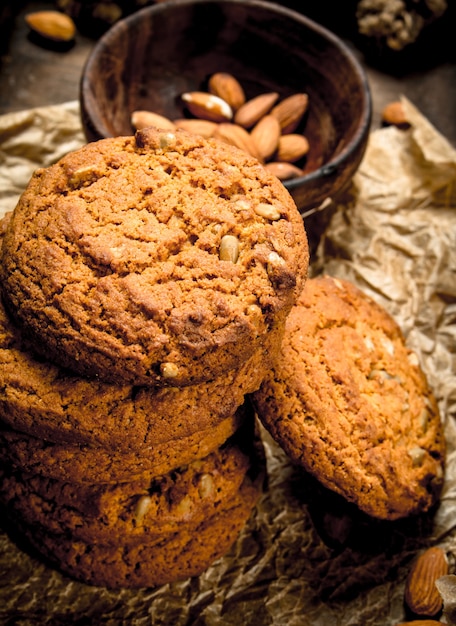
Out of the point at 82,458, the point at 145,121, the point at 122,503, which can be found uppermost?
the point at 145,121

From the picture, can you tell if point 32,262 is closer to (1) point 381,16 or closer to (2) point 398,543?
(2) point 398,543

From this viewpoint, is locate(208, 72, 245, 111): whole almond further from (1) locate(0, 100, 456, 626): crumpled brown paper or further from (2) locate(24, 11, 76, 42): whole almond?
(2) locate(24, 11, 76, 42): whole almond

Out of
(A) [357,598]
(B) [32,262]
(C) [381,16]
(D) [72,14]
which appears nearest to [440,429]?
(A) [357,598]

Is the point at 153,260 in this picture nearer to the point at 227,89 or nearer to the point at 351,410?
the point at 351,410

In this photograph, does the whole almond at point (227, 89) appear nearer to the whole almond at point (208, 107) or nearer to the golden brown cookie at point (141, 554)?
the whole almond at point (208, 107)

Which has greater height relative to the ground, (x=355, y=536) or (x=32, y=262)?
(x=32, y=262)

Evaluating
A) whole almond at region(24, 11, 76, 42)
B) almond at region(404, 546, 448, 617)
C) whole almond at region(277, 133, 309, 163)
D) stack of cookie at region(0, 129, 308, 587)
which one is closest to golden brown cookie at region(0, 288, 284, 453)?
stack of cookie at region(0, 129, 308, 587)

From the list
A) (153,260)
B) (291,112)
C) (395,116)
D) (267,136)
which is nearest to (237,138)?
(267,136)

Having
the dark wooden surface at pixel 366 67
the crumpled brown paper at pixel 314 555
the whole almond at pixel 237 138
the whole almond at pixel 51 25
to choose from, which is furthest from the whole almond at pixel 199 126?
the whole almond at pixel 51 25
